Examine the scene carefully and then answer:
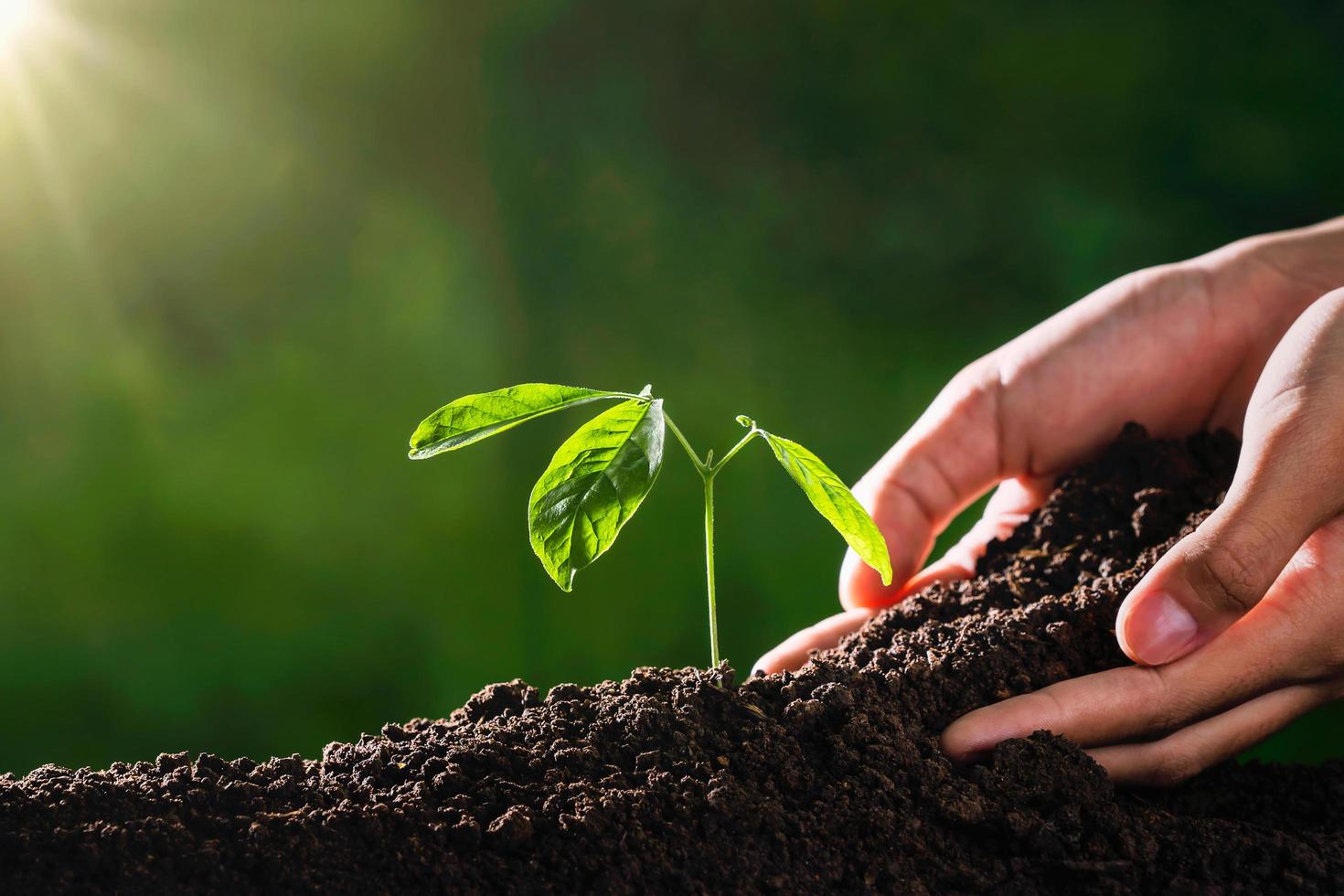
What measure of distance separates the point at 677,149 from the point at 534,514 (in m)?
1.74

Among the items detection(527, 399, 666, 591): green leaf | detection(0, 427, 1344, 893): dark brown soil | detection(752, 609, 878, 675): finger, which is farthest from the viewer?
detection(752, 609, 878, 675): finger

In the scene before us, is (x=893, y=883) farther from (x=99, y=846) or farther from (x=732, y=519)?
(x=732, y=519)

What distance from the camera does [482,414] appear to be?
3.22 feet

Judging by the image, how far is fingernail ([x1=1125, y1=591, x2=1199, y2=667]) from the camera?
104 cm

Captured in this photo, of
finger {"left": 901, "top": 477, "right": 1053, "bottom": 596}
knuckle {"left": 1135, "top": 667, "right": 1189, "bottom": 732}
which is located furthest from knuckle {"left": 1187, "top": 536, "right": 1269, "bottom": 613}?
finger {"left": 901, "top": 477, "right": 1053, "bottom": 596}

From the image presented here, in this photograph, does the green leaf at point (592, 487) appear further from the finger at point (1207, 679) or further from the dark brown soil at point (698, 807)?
the finger at point (1207, 679)

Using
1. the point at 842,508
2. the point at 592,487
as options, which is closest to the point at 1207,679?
the point at 842,508

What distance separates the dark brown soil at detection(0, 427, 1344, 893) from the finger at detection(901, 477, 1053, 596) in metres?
0.49

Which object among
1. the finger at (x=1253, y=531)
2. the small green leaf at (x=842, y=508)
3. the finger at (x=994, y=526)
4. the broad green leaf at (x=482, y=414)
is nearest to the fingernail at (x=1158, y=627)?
the finger at (x=1253, y=531)

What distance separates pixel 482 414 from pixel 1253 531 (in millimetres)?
793

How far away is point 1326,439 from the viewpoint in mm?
1062

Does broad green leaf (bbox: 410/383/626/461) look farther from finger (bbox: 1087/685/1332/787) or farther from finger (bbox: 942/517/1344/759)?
finger (bbox: 1087/685/1332/787)

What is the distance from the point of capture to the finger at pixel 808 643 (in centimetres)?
146

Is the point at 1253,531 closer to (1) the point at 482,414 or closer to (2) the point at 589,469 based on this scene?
(2) the point at 589,469
